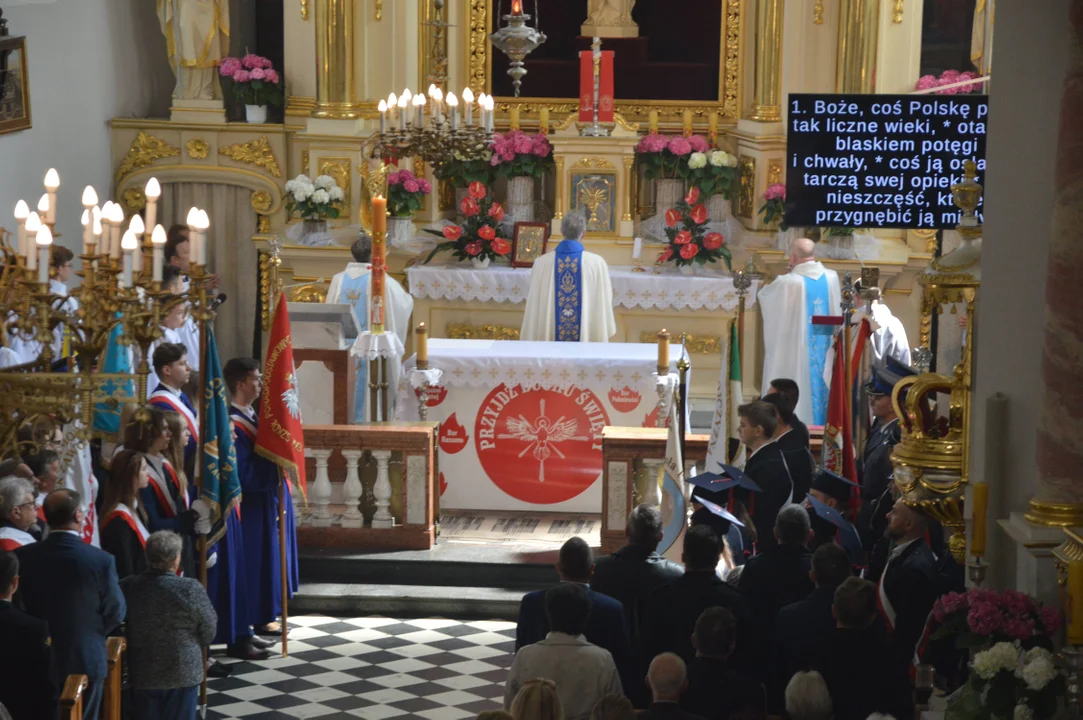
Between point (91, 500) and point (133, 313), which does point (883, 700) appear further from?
point (91, 500)

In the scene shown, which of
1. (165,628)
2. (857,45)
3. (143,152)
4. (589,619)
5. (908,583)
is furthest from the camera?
(143,152)

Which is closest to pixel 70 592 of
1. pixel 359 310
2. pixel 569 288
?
pixel 359 310

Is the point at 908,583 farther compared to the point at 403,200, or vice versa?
the point at 403,200

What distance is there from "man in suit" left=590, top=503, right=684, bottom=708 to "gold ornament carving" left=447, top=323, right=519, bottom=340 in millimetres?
7637

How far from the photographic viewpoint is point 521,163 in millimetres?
14383

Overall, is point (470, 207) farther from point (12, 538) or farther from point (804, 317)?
point (12, 538)

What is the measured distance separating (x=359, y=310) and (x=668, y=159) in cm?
374

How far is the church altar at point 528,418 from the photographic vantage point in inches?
405

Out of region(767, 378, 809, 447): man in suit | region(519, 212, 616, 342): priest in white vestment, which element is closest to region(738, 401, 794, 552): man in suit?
region(767, 378, 809, 447): man in suit

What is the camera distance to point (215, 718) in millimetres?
7746

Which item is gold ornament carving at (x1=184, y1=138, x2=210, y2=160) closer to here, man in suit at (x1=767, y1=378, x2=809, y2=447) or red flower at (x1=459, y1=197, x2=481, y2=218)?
red flower at (x1=459, y1=197, x2=481, y2=218)

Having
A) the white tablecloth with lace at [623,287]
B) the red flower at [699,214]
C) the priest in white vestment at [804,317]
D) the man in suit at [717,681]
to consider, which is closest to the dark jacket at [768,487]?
the man in suit at [717,681]

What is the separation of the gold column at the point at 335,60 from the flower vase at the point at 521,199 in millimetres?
1521

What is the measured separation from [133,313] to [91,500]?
86.1 inches
